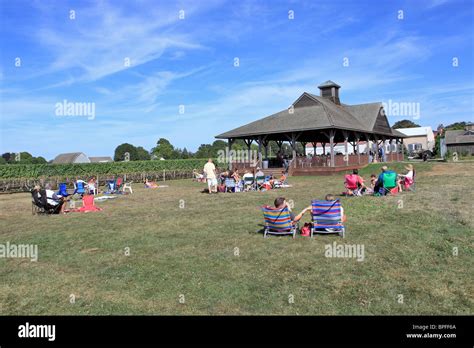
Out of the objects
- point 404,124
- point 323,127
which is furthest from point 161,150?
point 323,127

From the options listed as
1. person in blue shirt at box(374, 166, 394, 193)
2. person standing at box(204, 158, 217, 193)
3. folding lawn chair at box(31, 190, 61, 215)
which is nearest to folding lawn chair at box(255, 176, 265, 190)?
person standing at box(204, 158, 217, 193)

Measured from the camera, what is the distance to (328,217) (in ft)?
26.1

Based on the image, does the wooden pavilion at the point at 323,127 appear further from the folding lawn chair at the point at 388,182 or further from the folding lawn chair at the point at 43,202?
the folding lawn chair at the point at 43,202

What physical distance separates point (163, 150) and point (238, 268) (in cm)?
10323

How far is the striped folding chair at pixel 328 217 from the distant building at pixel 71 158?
10965cm

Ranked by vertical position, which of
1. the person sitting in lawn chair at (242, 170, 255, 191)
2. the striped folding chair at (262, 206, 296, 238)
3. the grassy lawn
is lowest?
the grassy lawn

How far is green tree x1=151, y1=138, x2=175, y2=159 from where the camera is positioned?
346 feet

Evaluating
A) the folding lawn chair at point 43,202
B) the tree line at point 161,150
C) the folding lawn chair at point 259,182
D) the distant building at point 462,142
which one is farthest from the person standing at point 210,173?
the tree line at point 161,150

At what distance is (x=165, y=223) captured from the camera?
33.2ft

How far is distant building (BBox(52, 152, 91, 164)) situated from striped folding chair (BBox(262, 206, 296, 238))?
10919 cm

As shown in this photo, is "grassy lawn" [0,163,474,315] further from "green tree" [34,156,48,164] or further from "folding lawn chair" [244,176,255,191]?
"green tree" [34,156,48,164]

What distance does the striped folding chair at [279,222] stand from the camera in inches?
311

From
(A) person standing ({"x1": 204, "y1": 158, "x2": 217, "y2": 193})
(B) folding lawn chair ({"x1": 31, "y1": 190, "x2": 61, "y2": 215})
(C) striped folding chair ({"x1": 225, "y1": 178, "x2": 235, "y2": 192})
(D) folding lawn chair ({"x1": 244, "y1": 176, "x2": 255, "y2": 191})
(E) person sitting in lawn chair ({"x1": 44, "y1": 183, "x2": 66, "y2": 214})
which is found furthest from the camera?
(D) folding lawn chair ({"x1": 244, "y1": 176, "x2": 255, "y2": 191})
